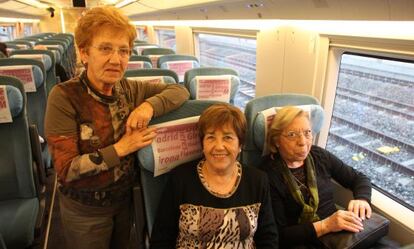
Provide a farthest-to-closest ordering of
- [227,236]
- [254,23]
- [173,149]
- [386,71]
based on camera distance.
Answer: [254,23] < [386,71] < [173,149] < [227,236]

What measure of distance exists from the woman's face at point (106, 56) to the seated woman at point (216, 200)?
430 mm

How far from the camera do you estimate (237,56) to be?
15.5ft

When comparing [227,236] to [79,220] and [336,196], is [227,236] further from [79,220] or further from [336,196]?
[336,196]

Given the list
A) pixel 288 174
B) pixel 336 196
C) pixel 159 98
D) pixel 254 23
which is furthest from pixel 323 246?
pixel 254 23

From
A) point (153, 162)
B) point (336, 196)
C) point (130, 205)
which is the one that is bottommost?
point (336, 196)

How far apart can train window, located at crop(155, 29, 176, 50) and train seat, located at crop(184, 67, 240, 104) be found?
560cm

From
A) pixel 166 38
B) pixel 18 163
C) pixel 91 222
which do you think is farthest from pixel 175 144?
pixel 166 38

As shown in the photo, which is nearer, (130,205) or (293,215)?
(130,205)

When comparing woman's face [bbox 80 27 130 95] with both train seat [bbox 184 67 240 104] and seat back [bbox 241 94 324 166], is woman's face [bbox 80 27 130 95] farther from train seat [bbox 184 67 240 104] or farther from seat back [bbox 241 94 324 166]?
train seat [bbox 184 67 240 104]

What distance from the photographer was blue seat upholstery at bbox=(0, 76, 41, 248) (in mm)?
1931

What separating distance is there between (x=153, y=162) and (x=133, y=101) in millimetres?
287

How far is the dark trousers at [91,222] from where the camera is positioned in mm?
1411

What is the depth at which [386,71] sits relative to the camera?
210cm

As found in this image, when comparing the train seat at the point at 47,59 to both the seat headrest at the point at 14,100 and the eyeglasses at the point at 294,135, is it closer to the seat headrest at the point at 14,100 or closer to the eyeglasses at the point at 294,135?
the seat headrest at the point at 14,100
